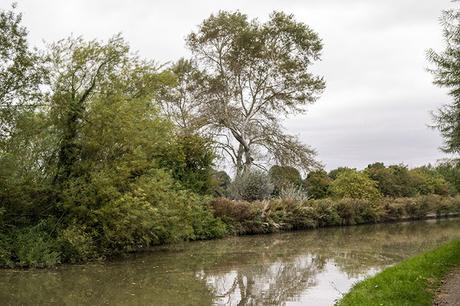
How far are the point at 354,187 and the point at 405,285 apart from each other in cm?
2534

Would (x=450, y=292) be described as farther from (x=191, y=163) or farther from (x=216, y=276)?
(x=191, y=163)

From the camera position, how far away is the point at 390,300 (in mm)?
8992

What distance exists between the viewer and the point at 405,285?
396 inches

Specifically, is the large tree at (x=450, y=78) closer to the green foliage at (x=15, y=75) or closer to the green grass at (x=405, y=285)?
the green grass at (x=405, y=285)

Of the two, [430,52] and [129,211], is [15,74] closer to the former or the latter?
[129,211]

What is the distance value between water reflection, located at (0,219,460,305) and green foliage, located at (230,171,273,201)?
30.3 ft

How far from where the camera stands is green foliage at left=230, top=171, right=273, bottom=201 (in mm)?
30844

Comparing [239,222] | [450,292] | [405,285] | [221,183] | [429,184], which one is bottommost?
[450,292]

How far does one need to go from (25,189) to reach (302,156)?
68.9ft

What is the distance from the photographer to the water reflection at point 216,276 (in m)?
10.7

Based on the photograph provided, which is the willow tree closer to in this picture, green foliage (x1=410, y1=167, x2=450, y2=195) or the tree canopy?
the tree canopy

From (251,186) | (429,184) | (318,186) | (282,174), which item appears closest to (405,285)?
(251,186)

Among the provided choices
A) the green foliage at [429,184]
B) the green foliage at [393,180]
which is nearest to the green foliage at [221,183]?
the green foliage at [393,180]

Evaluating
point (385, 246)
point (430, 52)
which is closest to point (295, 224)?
point (385, 246)
